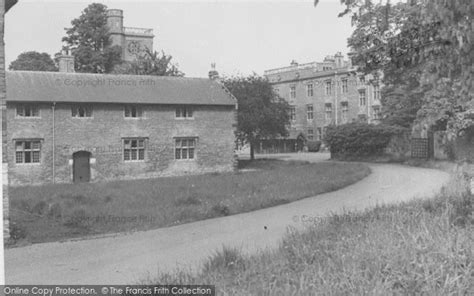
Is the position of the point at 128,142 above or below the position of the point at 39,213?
above

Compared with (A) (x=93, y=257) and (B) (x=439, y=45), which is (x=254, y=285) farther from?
(A) (x=93, y=257)

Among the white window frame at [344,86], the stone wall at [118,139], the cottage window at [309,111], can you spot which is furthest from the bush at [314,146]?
the stone wall at [118,139]

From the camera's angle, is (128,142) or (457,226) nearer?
(457,226)

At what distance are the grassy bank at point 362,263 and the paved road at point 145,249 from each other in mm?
1256

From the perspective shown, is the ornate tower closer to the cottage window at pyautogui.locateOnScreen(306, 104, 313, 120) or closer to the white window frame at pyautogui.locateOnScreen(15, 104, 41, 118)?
the white window frame at pyautogui.locateOnScreen(15, 104, 41, 118)

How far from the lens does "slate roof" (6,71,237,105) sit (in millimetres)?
29531

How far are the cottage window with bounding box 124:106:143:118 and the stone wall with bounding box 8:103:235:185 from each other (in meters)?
0.24

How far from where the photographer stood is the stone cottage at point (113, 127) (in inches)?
1145

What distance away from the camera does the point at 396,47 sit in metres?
6.46

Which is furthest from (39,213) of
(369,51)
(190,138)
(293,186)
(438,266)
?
(190,138)

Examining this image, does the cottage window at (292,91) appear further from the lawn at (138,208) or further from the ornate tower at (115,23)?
the lawn at (138,208)

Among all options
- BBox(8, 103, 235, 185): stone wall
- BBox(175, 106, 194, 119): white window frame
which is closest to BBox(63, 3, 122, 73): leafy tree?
BBox(8, 103, 235, 185): stone wall

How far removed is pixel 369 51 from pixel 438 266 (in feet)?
10.6

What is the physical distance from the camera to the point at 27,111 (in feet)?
95.4
